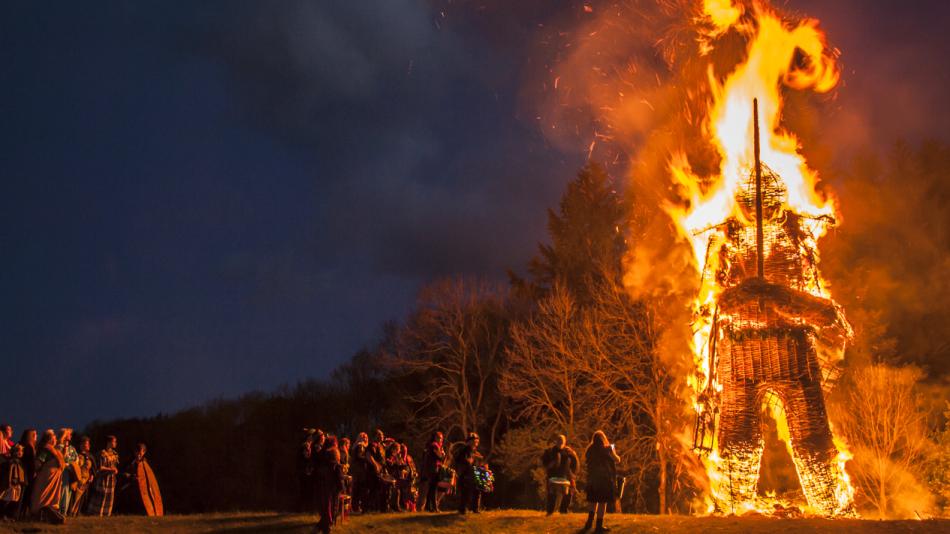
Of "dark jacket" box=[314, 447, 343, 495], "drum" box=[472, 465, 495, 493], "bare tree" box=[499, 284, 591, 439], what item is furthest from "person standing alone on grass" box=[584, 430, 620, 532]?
"bare tree" box=[499, 284, 591, 439]

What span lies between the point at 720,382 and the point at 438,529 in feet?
19.7

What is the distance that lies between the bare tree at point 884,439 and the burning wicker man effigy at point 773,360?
10580 millimetres

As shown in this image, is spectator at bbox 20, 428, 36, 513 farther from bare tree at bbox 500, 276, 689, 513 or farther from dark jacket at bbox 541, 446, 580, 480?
bare tree at bbox 500, 276, 689, 513

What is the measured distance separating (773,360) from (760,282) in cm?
145

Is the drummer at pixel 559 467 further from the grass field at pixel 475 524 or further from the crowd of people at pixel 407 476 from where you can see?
the grass field at pixel 475 524

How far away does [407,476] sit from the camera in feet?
69.9

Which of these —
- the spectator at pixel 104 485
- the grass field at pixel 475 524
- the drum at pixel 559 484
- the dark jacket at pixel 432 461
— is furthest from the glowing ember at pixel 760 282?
the spectator at pixel 104 485

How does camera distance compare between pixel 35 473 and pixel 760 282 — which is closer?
pixel 760 282

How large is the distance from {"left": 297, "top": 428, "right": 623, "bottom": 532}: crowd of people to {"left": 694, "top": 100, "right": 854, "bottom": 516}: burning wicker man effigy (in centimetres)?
222

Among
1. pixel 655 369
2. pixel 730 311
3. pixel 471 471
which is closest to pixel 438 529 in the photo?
pixel 471 471

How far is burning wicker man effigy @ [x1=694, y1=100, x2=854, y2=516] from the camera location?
15500mm

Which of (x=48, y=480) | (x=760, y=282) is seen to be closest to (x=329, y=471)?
(x=48, y=480)

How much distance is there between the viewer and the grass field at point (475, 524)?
13.8 m

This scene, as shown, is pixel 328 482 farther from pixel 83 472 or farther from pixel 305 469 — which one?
pixel 83 472
